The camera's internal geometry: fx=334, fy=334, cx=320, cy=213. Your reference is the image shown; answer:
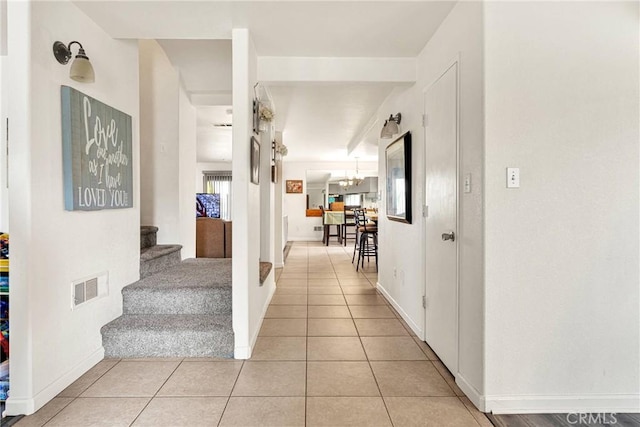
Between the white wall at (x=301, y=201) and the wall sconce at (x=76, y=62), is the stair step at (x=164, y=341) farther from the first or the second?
the white wall at (x=301, y=201)

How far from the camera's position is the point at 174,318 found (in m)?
2.60

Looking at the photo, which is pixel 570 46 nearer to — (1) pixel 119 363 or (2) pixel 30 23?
(2) pixel 30 23

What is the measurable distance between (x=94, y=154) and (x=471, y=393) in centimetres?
274

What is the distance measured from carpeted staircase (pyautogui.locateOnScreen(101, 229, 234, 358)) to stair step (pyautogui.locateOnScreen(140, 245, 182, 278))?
0.20 ft

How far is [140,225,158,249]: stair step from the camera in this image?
3371mm

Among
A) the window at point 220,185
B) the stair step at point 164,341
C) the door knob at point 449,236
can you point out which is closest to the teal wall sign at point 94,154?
the stair step at point 164,341

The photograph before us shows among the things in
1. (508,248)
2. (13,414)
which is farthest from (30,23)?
(508,248)

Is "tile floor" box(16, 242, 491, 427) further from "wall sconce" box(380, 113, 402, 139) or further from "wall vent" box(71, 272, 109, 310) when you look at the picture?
"wall sconce" box(380, 113, 402, 139)

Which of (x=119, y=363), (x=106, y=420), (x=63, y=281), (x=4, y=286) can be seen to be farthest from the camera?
(x=119, y=363)

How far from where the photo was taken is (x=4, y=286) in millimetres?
1826

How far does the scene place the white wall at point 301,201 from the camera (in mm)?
9523

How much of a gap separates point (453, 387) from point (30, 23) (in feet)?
10.2

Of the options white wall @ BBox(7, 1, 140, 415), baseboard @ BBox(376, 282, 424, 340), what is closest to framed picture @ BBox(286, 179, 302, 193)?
baseboard @ BBox(376, 282, 424, 340)

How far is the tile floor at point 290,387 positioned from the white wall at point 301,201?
22.4ft
